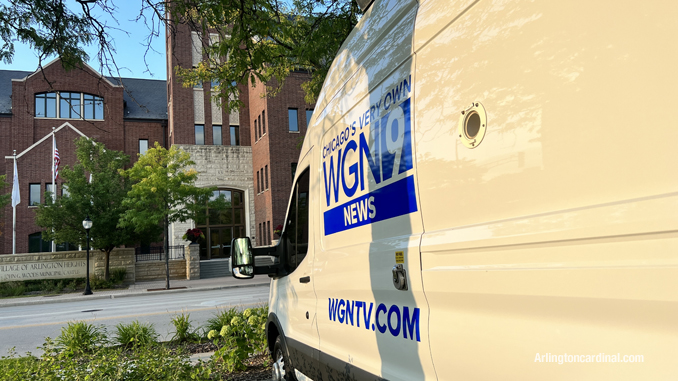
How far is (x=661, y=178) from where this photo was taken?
1.13 meters

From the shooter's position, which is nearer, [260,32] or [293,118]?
[260,32]

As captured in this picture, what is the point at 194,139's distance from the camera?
34250 mm

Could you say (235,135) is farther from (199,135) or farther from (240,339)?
(240,339)

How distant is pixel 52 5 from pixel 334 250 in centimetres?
503

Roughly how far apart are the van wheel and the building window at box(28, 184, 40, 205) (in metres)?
36.3

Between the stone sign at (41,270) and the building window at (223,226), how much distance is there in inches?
454

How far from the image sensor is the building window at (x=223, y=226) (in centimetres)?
3538

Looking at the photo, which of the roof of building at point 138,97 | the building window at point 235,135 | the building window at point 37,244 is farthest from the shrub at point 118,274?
the roof of building at point 138,97

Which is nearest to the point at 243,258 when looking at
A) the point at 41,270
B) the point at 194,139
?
the point at 41,270

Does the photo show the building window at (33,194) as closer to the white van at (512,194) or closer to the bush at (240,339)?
the bush at (240,339)

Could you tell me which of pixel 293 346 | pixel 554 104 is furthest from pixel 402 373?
pixel 293 346

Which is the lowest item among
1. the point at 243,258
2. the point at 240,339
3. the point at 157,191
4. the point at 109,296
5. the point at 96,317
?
the point at 109,296

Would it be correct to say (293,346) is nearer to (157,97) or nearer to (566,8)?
(566,8)

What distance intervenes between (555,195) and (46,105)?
41466 millimetres
